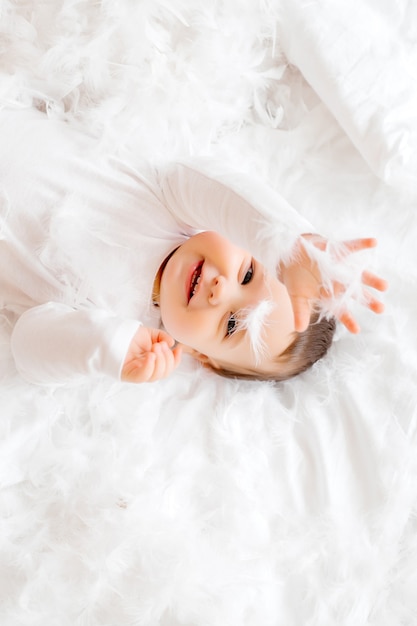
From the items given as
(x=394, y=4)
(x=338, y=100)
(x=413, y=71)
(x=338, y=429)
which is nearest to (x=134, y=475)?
(x=338, y=429)

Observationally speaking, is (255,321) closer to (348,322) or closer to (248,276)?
(248,276)

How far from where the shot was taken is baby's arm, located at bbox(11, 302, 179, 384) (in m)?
1.27

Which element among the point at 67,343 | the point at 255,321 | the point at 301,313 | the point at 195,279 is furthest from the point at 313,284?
the point at 67,343

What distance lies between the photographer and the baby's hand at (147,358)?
127cm

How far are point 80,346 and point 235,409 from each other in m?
0.42

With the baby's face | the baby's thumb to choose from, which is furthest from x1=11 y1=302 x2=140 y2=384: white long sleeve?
the baby's thumb

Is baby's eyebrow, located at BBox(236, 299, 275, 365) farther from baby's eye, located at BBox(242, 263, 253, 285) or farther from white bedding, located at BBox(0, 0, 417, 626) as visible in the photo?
white bedding, located at BBox(0, 0, 417, 626)

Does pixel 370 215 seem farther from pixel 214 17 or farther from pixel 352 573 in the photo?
pixel 352 573

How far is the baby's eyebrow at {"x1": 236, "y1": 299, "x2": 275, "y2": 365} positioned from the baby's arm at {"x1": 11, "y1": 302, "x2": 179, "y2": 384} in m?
0.14

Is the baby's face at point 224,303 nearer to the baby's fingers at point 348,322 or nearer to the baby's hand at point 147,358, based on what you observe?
the baby's hand at point 147,358

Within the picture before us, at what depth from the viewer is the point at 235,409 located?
61.7 inches

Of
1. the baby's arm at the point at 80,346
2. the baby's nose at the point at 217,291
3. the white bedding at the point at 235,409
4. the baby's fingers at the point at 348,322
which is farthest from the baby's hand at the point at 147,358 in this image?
the baby's fingers at the point at 348,322

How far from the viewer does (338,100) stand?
1.57m

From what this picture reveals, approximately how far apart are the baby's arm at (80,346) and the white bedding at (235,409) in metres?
0.09
